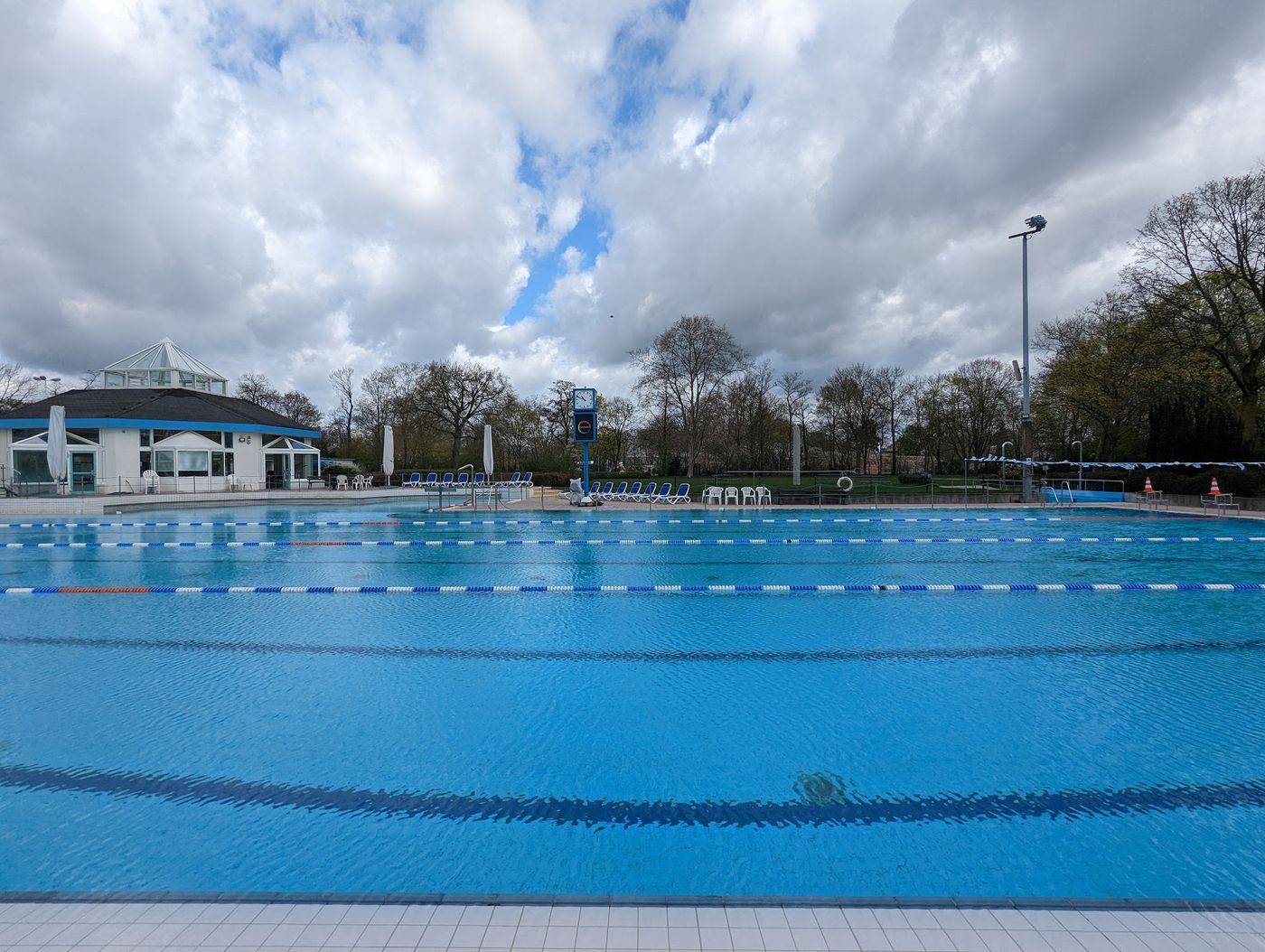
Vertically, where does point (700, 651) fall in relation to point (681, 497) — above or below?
below

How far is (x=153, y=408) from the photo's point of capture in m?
29.0

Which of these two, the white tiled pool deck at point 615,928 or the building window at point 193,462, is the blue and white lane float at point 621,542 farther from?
the building window at point 193,462

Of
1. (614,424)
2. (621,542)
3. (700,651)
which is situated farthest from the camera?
(614,424)

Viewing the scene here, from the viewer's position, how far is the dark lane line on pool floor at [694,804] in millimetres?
3336

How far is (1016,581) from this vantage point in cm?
927

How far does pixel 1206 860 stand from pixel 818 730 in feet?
6.53

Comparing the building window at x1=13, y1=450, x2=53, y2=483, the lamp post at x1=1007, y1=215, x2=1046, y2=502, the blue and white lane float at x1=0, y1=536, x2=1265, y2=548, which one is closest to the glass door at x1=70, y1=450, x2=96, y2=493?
the building window at x1=13, y1=450, x2=53, y2=483

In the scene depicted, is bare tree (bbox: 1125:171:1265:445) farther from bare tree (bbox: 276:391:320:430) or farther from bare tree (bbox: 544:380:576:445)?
bare tree (bbox: 276:391:320:430)

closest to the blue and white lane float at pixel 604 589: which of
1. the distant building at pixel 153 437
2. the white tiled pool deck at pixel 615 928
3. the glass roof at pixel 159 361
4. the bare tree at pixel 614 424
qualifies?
the white tiled pool deck at pixel 615 928

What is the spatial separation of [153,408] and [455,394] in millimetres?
16086

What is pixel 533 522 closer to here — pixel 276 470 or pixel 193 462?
pixel 193 462

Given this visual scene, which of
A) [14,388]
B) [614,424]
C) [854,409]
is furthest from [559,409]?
[14,388]

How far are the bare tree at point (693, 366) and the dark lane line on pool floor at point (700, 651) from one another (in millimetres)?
27344

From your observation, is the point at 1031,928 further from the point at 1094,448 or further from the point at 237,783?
the point at 1094,448
